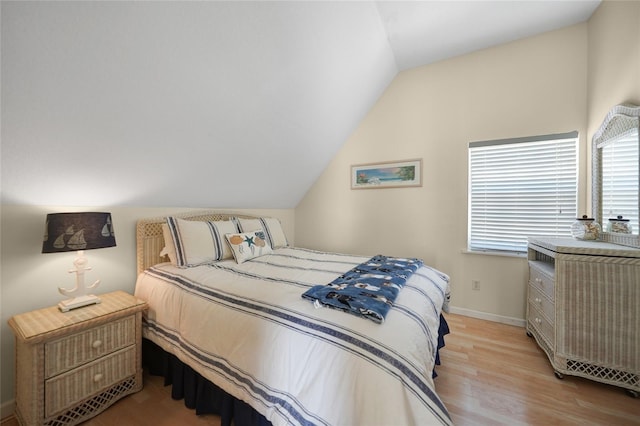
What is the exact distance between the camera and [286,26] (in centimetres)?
166

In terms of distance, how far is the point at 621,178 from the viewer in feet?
5.72

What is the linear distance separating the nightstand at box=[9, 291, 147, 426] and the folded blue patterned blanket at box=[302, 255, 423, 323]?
47.0 inches

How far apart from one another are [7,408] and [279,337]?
67.9 inches

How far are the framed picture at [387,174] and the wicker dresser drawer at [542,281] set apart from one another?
1311mm

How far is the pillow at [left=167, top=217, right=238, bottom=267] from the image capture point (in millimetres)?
1942

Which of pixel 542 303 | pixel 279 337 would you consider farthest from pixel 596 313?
pixel 279 337

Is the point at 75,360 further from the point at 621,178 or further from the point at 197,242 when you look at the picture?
the point at 621,178

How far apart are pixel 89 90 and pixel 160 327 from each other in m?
1.46

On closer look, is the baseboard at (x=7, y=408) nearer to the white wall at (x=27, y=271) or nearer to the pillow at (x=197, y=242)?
the white wall at (x=27, y=271)

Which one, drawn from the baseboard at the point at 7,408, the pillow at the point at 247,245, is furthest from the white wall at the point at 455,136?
the baseboard at the point at 7,408

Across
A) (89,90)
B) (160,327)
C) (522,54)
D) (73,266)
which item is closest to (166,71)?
(89,90)

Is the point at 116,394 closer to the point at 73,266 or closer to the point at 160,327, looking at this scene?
the point at 160,327

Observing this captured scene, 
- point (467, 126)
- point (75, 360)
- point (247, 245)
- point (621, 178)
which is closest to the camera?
point (75, 360)

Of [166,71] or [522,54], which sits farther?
[522,54]
